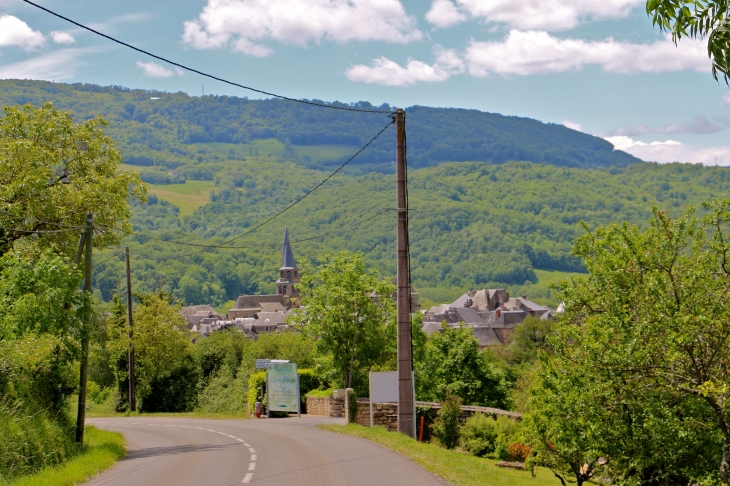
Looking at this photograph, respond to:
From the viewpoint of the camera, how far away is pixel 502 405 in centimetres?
4441

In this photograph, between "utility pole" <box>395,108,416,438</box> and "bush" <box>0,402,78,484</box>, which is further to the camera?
"utility pole" <box>395,108,416,438</box>

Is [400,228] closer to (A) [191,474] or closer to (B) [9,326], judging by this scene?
(A) [191,474]

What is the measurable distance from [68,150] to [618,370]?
18.1 meters

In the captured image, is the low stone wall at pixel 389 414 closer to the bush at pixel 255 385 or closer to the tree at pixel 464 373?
the bush at pixel 255 385

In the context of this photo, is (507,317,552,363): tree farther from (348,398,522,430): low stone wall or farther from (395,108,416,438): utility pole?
(395,108,416,438): utility pole

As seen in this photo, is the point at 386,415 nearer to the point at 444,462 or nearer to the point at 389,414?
the point at 389,414

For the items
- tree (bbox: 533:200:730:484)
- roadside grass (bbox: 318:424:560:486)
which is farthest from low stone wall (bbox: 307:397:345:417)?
tree (bbox: 533:200:730:484)

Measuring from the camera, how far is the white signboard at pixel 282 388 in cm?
3359

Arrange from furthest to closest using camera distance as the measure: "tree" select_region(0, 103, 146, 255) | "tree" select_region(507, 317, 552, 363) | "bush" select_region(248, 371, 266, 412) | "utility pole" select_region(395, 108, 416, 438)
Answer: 1. "tree" select_region(507, 317, 552, 363)
2. "bush" select_region(248, 371, 266, 412)
3. "tree" select_region(0, 103, 146, 255)
4. "utility pole" select_region(395, 108, 416, 438)

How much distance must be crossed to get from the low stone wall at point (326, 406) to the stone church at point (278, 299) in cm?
14358

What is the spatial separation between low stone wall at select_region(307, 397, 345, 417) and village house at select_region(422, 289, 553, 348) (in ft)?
282

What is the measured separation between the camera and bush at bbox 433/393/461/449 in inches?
981

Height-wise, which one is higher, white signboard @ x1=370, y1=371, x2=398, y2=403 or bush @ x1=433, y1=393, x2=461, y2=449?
white signboard @ x1=370, y1=371, x2=398, y2=403

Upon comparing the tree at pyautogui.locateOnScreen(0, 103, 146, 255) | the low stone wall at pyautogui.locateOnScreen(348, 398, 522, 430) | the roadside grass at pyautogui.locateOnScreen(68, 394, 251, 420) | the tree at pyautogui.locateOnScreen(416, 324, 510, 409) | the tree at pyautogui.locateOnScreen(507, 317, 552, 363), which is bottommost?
the tree at pyautogui.locateOnScreen(507, 317, 552, 363)
